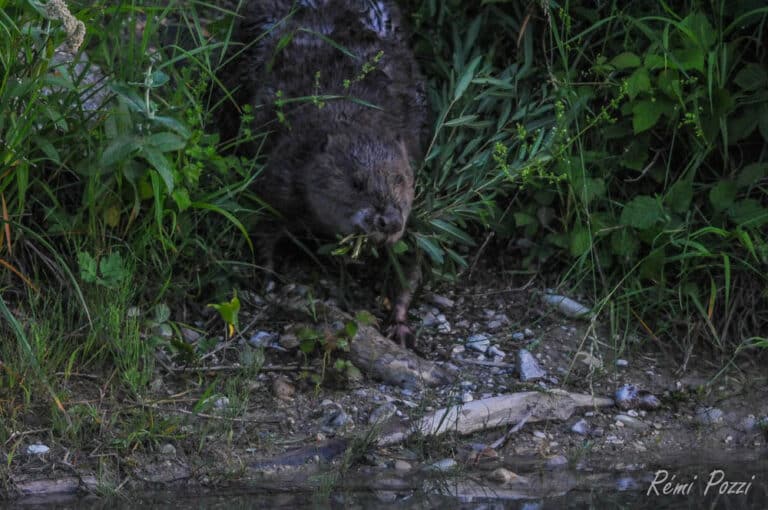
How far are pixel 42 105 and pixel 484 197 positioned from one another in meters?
1.98

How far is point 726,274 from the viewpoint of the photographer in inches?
184

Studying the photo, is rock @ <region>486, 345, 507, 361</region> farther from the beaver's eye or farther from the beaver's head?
the beaver's eye

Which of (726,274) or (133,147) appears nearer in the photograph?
(133,147)

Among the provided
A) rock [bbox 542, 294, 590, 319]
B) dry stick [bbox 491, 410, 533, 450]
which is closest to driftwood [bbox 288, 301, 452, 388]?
dry stick [bbox 491, 410, 533, 450]

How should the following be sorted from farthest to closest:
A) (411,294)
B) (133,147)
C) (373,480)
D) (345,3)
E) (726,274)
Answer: (345,3) < (411,294) < (726,274) < (133,147) < (373,480)

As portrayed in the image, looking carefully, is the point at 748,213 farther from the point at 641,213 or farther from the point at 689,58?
the point at 689,58

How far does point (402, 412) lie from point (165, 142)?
1.40 meters

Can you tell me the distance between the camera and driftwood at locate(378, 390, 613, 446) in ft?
13.8

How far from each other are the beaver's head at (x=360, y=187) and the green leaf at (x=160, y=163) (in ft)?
2.84

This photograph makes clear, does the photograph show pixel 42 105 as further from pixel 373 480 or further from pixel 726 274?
pixel 726 274

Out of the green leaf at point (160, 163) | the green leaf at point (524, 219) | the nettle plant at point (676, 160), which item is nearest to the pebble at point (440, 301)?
the green leaf at point (524, 219)

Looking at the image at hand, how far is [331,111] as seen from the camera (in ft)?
16.8

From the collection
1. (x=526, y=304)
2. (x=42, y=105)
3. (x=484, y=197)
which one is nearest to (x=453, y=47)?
(x=484, y=197)

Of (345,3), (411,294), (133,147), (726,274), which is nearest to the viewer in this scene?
(133,147)
